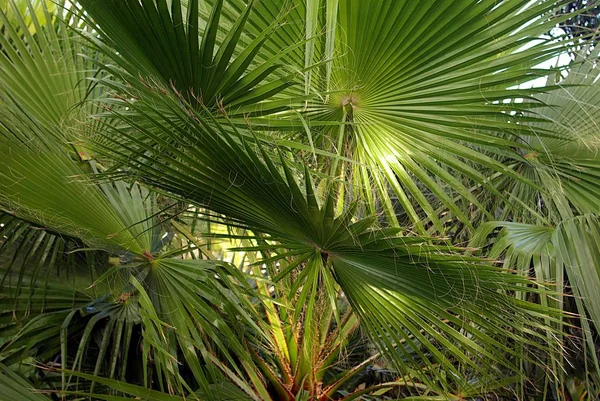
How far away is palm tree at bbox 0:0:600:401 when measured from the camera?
44.2 inches

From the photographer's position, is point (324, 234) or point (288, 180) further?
point (324, 234)

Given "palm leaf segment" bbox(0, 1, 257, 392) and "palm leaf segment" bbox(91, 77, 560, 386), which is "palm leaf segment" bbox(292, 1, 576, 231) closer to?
"palm leaf segment" bbox(91, 77, 560, 386)

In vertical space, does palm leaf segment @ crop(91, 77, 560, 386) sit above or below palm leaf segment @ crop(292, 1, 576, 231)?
below

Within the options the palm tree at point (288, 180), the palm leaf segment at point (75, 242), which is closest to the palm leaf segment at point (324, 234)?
the palm tree at point (288, 180)

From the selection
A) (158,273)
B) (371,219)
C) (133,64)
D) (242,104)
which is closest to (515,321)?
(371,219)

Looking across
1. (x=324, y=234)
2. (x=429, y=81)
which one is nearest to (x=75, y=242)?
(x=324, y=234)

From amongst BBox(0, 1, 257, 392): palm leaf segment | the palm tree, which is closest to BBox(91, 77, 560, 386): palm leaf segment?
the palm tree

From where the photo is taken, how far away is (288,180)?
40.3 inches

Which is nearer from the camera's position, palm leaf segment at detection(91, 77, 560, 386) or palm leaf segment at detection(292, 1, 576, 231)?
palm leaf segment at detection(91, 77, 560, 386)

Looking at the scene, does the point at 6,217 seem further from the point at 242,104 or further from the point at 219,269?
→ the point at 242,104

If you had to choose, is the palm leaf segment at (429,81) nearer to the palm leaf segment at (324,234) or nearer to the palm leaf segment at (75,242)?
the palm leaf segment at (324,234)

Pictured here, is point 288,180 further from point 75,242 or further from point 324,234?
point 75,242

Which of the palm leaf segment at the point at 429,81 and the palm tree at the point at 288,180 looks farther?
the palm leaf segment at the point at 429,81

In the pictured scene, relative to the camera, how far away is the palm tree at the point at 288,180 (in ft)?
3.68
